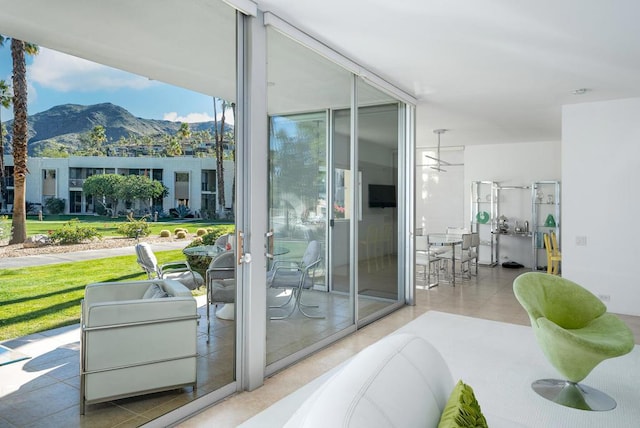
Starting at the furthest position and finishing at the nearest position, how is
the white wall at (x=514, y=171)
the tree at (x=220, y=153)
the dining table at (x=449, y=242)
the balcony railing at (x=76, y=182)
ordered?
1. the white wall at (x=514, y=171)
2. the dining table at (x=449, y=242)
3. the tree at (x=220, y=153)
4. the balcony railing at (x=76, y=182)

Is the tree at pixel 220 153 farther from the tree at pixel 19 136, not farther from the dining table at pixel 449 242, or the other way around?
the dining table at pixel 449 242

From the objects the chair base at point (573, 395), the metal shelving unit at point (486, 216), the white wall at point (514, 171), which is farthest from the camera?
the metal shelving unit at point (486, 216)

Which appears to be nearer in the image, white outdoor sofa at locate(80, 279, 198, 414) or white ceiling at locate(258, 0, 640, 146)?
white outdoor sofa at locate(80, 279, 198, 414)

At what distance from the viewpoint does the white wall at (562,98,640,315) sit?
17.9 ft

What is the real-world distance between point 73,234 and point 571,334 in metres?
3.04

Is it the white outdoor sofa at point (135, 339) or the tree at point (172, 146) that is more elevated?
the tree at point (172, 146)

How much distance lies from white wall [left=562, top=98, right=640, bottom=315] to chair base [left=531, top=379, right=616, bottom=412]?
2.94 m

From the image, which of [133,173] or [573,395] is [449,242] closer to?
[573,395]

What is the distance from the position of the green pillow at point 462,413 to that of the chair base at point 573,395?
2073 mm

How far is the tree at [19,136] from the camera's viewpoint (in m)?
2.07

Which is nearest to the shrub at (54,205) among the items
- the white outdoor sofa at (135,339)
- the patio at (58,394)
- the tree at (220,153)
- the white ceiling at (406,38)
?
the white outdoor sofa at (135,339)

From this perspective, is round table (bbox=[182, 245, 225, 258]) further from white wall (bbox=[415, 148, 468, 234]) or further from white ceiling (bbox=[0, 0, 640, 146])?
white wall (bbox=[415, 148, 468, 234])

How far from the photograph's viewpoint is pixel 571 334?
9.27 ft

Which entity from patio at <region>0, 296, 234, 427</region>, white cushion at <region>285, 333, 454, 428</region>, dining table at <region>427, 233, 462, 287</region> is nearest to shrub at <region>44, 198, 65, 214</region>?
patio at <region>0, 296, 234, 427</region>
